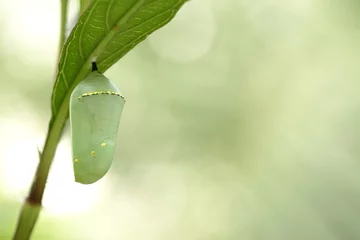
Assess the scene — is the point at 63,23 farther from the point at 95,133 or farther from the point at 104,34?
the point at 95,133

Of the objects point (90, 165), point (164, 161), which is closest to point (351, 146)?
point (164, 161)

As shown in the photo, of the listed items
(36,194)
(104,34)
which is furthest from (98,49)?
(36,194)

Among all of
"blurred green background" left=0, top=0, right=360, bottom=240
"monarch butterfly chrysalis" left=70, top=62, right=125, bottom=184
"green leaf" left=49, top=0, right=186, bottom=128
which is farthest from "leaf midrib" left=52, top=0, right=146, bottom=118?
"blurred green background" left=0, top=0, right=360, bottom=240

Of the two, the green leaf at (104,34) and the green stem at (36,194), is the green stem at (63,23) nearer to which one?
the green leaf at (104,34)

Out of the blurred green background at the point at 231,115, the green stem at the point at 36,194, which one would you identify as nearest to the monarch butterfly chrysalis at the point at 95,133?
the green stem at the point at 36,194

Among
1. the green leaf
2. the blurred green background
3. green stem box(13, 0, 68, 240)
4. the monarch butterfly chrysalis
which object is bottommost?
green stem box(13, 0, 68, 240)

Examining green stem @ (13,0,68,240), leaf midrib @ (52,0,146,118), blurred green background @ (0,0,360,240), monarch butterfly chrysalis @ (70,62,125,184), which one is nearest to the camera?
green stem @ (13,0,68,240)

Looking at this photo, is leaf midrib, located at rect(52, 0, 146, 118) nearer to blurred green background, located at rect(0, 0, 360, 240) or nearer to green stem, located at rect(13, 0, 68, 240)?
green stem, located at rect(13, 0, 68, 240)
